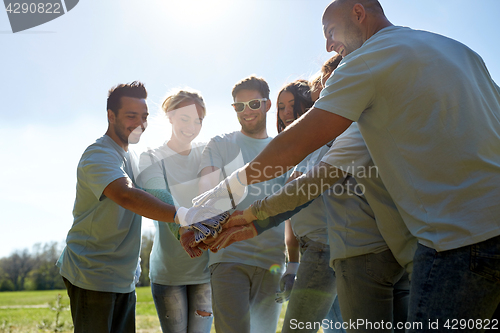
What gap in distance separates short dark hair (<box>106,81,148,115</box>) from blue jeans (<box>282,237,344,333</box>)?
8.00 feet

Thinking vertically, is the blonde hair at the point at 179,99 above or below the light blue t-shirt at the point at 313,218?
above

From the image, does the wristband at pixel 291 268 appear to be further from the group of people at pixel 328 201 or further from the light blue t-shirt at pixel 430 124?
the light blue t-shirt at pixel 430 124

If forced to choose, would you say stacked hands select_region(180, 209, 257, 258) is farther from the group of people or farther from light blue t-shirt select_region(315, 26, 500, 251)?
light blue t-shirt select_region(315, 26, 500, 251)

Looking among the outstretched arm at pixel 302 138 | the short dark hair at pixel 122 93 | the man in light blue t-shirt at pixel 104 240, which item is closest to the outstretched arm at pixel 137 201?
the man in light blue t-shirt at pixel 104 240

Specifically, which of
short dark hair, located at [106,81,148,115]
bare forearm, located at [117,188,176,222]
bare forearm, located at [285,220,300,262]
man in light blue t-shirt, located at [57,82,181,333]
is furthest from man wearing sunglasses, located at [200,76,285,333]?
short dark hair, located at [106,81,148,115]

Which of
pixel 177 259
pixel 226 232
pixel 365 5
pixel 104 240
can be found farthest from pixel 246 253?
pixel 365 5

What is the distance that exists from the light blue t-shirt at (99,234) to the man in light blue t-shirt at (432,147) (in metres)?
1.82

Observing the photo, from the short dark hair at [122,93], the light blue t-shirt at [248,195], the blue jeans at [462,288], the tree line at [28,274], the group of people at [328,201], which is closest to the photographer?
the blue jeans at [462,288]

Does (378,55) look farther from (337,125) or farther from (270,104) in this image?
(270,104)

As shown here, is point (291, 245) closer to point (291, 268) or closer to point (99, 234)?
point (291, 268)

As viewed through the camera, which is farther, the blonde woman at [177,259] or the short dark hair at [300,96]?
the blonde woman at [177,259]

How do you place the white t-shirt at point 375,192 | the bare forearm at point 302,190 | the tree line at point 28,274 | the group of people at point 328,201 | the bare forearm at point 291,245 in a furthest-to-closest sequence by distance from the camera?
1. the tree line at point 28,274
2. the bare forearm at point 291,245
3. the bare forearm at point 302,190
4. the white t-shirt at point 375,192
5. the group of people at point 328,201

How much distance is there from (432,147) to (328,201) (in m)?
Result: 1.04

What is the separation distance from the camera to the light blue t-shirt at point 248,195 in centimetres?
312
